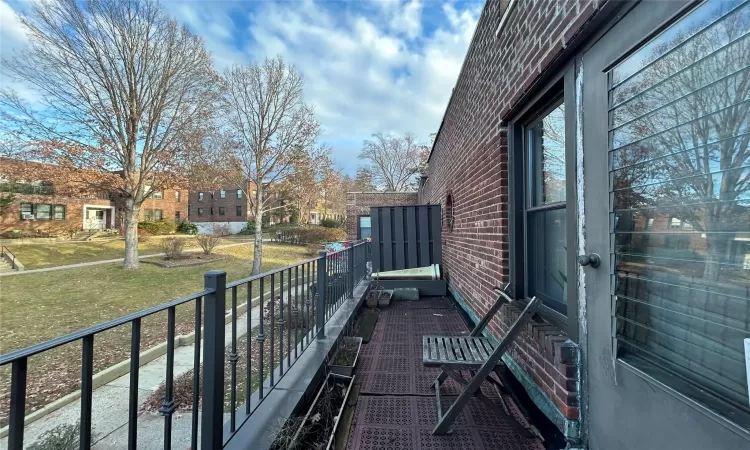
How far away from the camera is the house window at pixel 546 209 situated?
2039 mm

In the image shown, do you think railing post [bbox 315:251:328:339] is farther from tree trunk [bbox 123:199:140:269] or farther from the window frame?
tree trunk [bbox 123:199:140:269]

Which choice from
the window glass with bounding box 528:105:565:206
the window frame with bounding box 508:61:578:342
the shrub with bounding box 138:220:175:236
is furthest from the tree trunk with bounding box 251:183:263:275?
the shrub with bounding box 138:220:175:236

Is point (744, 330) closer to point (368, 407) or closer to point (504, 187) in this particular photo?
point (504, 187)

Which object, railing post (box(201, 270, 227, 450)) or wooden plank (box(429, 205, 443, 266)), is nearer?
railing post (box(201, 270, 227, 450))

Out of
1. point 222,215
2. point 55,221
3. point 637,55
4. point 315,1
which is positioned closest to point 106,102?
point 315,1

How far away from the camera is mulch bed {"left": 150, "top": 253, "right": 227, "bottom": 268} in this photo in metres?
12.3

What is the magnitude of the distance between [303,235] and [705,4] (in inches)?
856

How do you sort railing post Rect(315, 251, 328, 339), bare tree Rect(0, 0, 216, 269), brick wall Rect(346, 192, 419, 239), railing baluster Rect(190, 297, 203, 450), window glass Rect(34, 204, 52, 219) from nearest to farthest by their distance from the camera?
railing baluster Rect(190, 297, 203, 450) < railing post Rect(315, 251, 328, 339) < bare tree Rect(0, 0, 216, 269) < brick wall Rect(346, 192, 419, 239) < window glass Rect(34, 204, 52, 219)

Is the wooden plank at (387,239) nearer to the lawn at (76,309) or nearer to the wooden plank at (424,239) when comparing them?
the wooden plank at (424,239)

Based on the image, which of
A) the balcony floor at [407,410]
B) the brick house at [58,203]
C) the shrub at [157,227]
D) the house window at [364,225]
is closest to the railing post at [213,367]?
the balcony floor at [407,410]

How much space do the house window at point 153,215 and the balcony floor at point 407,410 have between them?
112ft

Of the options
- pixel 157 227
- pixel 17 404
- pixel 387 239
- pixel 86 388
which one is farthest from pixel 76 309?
pixel 157 227

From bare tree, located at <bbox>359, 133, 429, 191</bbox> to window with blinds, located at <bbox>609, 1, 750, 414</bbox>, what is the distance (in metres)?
27.2

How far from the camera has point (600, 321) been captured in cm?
148
